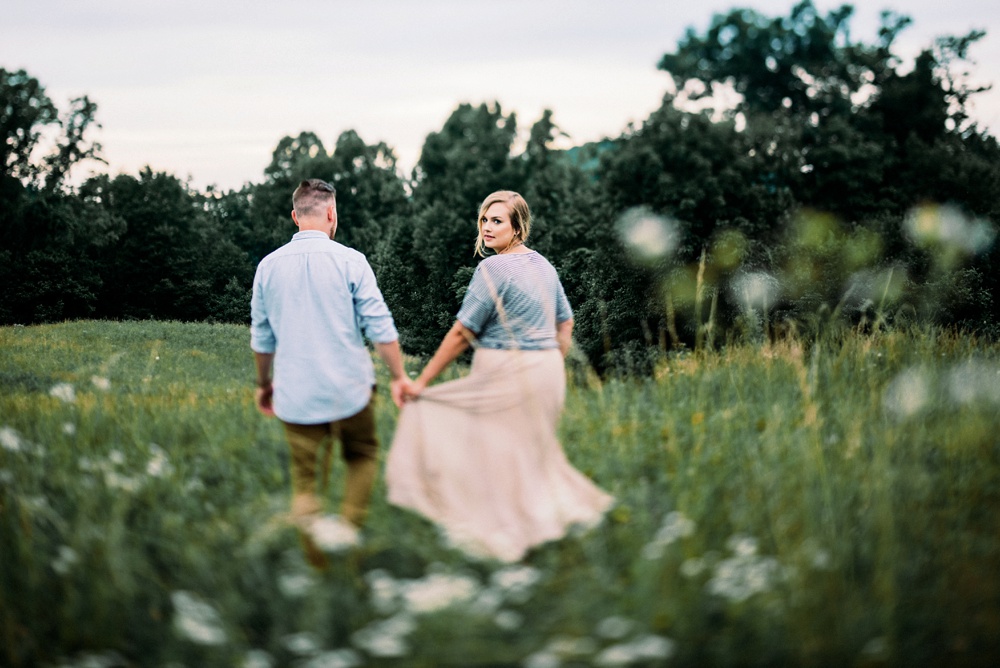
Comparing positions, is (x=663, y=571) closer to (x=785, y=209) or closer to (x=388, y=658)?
(x=388, y=658)

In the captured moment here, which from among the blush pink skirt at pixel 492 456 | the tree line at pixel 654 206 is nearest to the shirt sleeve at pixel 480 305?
the blush pink skirt at pixel 492 456

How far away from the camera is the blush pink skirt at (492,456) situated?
342 cm

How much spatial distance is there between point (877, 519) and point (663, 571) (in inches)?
40.7

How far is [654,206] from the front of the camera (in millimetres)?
28984

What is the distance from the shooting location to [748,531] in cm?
304

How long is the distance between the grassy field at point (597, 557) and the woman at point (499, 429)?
0.18m

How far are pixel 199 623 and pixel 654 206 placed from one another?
1112 inches

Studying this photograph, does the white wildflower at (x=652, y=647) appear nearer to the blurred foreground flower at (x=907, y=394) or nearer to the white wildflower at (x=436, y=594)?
the white wildflower at (x=436, y=594)

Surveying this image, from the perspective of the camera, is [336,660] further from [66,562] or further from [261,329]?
[261,329]

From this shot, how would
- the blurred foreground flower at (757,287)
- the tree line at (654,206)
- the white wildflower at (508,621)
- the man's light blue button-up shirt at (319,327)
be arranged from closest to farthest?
the white wildflower at (508,621), the man's light blue button-up shirt at (319,327), the blurred foreground flower at (757,287), the tree line at (654,206)

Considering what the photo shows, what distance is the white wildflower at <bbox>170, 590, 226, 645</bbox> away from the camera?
7.02 feet

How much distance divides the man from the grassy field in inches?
11.1

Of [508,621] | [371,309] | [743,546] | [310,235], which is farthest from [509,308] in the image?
[508,621]

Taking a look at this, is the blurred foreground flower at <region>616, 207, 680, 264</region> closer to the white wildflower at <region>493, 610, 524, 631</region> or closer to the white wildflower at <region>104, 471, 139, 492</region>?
the white wildflower at <region>104, 471, 139, 492</region>
